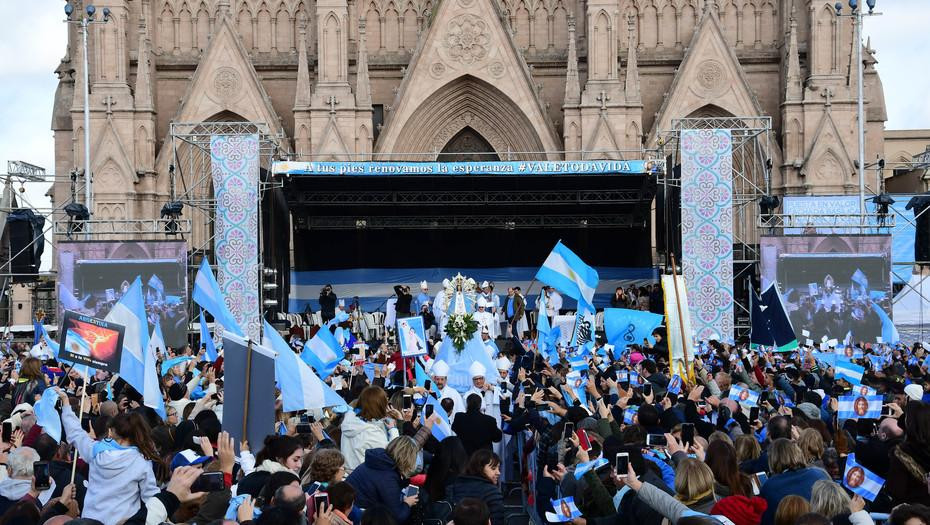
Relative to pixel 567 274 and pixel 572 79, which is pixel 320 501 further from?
pixel 572 79

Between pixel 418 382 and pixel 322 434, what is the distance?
6.56 metres

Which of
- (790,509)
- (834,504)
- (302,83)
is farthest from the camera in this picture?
(302,83)

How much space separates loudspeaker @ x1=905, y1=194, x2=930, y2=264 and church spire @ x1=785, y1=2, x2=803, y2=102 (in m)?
5.71

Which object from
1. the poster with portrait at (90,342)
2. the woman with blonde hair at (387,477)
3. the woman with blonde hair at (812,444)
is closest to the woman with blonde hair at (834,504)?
the woman with blonde hair at (812,444)

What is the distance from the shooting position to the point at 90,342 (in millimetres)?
10070

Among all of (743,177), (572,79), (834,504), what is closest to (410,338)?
(834,504)

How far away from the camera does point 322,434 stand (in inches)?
387

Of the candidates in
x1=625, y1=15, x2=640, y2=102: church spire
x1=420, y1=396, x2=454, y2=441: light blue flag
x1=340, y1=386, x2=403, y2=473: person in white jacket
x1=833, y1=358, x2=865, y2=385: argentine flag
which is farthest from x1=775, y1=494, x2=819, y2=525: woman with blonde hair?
x1=625, y1=15, x2=640, y2=102: church spire

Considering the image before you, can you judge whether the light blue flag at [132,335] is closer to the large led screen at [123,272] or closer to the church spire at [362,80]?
the large led screen at [123,272]

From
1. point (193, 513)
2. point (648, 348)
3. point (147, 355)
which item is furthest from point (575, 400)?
point (648, 348)

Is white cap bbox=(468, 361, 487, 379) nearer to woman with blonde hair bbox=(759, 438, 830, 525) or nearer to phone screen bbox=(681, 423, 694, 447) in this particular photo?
phone screen bbox=(681, 423, 694, 447)

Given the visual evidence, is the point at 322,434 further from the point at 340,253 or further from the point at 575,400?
the point at 340,253

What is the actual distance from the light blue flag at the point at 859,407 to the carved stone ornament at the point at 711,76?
27.9 metres

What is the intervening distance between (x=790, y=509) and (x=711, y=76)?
32.5m
